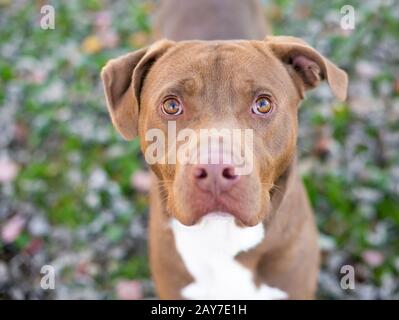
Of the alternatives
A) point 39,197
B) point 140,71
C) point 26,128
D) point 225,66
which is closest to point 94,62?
point 26,128

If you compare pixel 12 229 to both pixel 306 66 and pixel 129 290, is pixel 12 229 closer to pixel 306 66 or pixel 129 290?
pixel 129 290

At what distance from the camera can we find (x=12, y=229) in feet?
15.9

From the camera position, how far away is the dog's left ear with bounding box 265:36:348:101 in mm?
3248

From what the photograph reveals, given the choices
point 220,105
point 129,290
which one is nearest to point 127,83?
point 220,105

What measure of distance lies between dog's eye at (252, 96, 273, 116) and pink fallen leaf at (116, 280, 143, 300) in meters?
1.99

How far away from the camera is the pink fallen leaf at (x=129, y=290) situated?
4.53 metres

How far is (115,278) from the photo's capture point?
4668mm

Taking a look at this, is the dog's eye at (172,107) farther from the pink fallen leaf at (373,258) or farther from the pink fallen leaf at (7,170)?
the pink fallen leaf at (7,170)

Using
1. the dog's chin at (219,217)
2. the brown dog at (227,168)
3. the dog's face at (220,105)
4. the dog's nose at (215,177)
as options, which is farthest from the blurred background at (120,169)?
the dog's nose at (215,177)

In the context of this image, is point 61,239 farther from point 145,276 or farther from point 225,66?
point 225,66

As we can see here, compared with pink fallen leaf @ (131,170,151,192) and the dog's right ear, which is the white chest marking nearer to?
the dog's right ear

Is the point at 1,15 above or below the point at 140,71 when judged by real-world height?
above

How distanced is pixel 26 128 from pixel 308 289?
9.46ft

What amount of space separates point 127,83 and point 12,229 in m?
2.00
